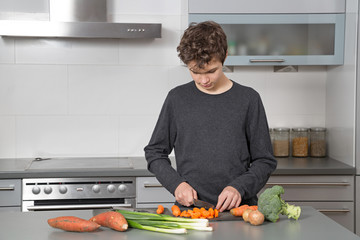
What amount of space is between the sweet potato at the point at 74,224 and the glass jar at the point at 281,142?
7.47ft

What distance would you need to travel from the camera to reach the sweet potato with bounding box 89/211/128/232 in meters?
1.69

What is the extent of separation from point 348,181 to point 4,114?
7.76 ft

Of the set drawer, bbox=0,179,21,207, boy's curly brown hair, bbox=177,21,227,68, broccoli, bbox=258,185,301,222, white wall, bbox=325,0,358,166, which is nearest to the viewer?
broccoli, bbox=258,185,301,222

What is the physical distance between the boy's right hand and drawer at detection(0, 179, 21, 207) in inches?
57.7

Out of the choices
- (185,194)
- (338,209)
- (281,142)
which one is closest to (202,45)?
(185,194)

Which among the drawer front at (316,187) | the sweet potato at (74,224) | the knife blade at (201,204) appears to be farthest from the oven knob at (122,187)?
the sweet potato at (74,224)

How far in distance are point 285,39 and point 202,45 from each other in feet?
5.66

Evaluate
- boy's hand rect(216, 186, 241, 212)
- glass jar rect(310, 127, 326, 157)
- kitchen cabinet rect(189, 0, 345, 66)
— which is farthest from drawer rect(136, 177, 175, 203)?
boy's hand rect(216, 186, 241, 212)

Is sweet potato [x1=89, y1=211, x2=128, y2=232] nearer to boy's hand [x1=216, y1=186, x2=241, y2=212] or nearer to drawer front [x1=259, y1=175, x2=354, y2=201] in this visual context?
boy's hand [x1=216, y1=186, x2=241, y2=212]

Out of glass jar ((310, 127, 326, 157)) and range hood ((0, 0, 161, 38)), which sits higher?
range hood ((0, 0, 161, 38))

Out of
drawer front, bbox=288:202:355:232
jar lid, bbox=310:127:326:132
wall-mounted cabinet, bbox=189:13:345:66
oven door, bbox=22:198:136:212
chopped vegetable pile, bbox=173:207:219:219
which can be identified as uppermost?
wall-mounted cabinet, bbox=189:13:345:66

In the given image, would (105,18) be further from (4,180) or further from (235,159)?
(235,159)

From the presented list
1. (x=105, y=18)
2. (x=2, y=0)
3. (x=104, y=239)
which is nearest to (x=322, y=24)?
(x=105, y=18)

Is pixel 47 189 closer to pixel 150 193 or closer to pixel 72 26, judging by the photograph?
pixel 150 193
